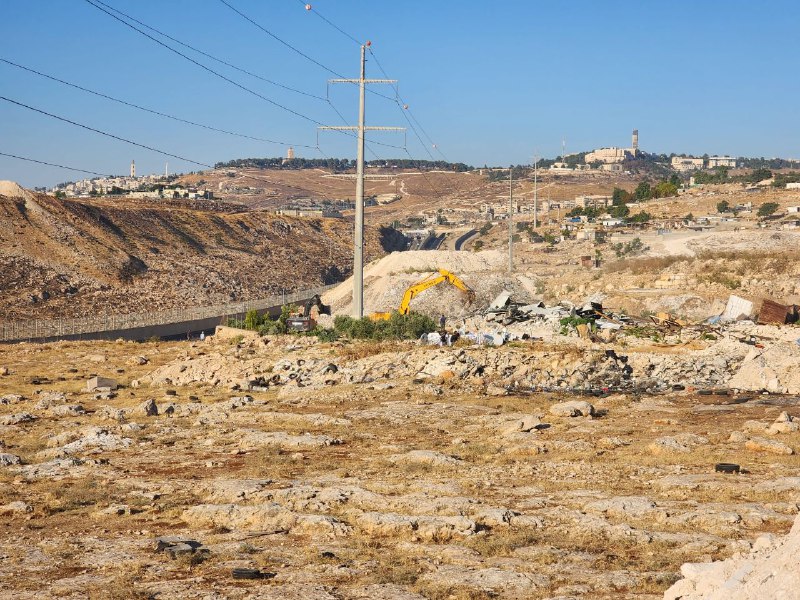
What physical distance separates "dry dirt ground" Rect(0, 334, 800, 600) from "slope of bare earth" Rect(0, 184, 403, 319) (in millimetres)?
48401

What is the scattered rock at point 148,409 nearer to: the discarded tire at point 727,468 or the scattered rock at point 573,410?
the scattered rock at point 573,410

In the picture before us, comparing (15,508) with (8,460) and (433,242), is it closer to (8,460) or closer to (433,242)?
(8,460)

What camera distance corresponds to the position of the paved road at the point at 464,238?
114775 mm

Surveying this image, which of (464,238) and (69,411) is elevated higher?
(464,238)

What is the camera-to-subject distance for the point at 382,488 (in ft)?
46.8

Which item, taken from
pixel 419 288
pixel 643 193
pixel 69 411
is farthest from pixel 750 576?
pixel 643 193

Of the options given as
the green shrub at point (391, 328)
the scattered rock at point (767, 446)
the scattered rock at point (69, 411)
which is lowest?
the scattered rock at point (69, 411)

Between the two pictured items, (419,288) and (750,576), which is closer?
(750,576)

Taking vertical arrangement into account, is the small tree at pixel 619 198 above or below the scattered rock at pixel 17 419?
above

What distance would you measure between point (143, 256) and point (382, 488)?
8058 centimetres

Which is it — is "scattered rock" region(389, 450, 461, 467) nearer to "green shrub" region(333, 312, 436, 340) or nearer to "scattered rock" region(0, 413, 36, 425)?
"scattered rock" region(0, 413, 36, 425)

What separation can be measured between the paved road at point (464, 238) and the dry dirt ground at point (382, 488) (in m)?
88.8

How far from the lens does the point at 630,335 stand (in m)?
29.7

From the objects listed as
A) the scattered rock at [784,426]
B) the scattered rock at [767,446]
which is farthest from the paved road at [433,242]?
the scattered rock at [767,446]
